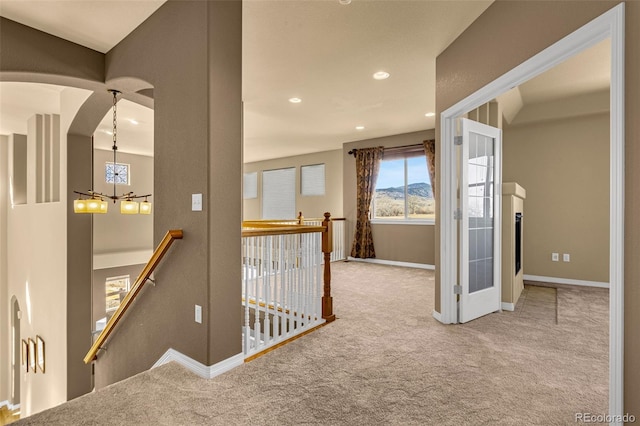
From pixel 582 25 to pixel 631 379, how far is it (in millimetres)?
1731

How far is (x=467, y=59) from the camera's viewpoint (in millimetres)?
2777

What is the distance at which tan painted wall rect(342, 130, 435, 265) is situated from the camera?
6191mm

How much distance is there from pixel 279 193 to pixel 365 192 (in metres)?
3.20

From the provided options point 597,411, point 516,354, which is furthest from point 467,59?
point 597,411

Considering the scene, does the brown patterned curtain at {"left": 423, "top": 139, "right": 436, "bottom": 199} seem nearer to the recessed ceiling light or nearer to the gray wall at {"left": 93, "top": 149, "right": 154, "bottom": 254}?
the recessed ceiling light

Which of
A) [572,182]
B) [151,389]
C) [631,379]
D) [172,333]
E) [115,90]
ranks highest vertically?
[115,90]

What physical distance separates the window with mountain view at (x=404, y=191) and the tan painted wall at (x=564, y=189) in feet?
4.71

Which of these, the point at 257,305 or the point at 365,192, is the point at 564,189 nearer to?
the point at 365,192

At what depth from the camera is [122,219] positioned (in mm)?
8945

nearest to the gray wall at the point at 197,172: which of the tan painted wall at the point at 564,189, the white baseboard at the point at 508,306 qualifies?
the white baseboard at the point at 508,306

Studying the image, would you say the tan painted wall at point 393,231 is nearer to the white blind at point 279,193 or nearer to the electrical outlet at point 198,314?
the white blind at point 279,193

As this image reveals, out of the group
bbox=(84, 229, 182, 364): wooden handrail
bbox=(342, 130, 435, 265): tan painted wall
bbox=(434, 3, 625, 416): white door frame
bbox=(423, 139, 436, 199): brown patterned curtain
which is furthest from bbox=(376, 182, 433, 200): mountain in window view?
bbox=(84, 229, 182, 364): wooden handrail

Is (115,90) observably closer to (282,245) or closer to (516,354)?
(282,245)

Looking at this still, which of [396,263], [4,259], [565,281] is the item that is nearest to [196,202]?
[396,263]
